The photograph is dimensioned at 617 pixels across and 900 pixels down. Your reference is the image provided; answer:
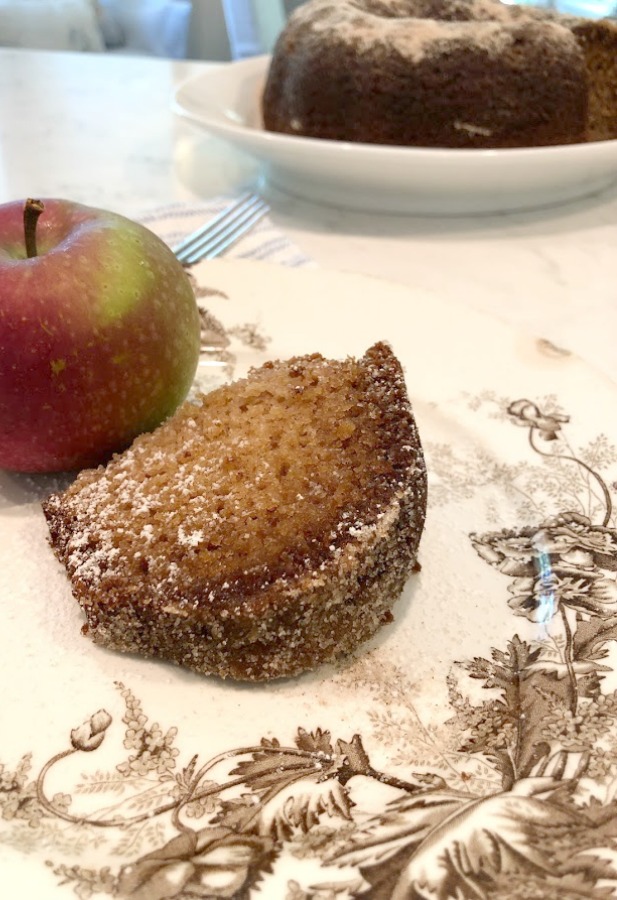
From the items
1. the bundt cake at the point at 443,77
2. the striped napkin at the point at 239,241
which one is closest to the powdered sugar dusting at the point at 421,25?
the bundt cake at the point at 443,77

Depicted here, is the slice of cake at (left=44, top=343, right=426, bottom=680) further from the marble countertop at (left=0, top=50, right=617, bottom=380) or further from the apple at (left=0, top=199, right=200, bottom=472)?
the marble countertop at (left=0, top=50, right=617, bottom=380)

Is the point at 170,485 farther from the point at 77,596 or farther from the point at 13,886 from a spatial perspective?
the point at 13,886

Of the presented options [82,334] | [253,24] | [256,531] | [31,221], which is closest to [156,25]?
[253,24]

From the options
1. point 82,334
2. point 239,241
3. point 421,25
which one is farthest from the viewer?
point 421,25

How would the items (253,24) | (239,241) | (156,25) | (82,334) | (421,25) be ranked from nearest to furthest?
1. (82,334)
2. (239,241)
3. (421,25)
4. (253,24)
5. (156,25)

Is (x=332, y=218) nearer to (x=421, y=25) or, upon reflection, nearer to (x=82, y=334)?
(x=421, y=25)

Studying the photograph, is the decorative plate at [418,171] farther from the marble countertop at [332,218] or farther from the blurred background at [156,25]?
the blurred background at [156,25]
